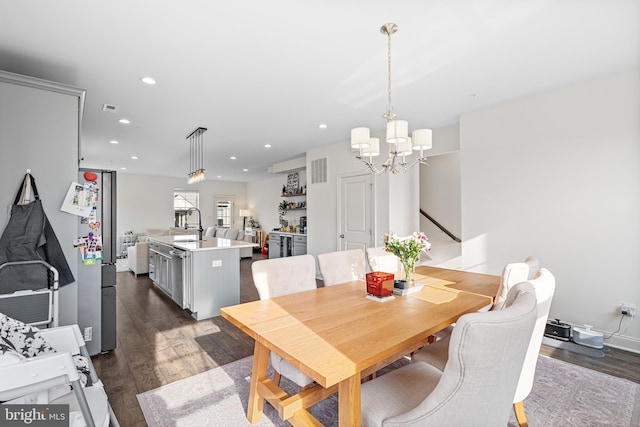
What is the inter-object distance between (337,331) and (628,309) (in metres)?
3.11

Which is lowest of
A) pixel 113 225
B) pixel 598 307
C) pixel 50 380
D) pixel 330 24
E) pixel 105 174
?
pixel 598 307

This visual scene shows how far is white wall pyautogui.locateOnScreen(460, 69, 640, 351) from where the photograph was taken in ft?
9.15

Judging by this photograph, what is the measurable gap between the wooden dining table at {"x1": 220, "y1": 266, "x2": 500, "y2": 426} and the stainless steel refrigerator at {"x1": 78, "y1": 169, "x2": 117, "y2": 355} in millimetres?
1724

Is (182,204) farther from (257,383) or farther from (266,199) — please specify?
(257,383)

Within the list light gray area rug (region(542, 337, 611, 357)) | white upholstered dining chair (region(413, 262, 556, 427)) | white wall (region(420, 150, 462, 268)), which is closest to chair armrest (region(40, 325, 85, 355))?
white upholstered dining chair (region(413, 262, 556, 427))

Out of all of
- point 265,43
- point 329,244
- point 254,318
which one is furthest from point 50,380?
point 329,244

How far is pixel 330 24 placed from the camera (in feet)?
6.81

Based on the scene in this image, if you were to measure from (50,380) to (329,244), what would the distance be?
4.75m

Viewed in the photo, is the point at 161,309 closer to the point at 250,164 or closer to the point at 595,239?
the point at 250,164

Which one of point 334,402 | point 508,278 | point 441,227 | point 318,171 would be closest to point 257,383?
point 334,402

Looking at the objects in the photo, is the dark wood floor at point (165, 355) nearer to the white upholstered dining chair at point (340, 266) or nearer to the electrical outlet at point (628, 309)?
the electrical outlet at point (628, 309)

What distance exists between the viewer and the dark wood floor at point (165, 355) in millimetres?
2230

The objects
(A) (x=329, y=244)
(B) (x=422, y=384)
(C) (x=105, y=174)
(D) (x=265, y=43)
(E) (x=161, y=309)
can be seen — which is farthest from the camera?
(A) (x=329, y=244)

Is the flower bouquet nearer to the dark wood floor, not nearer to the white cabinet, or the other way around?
the dark wood floor
